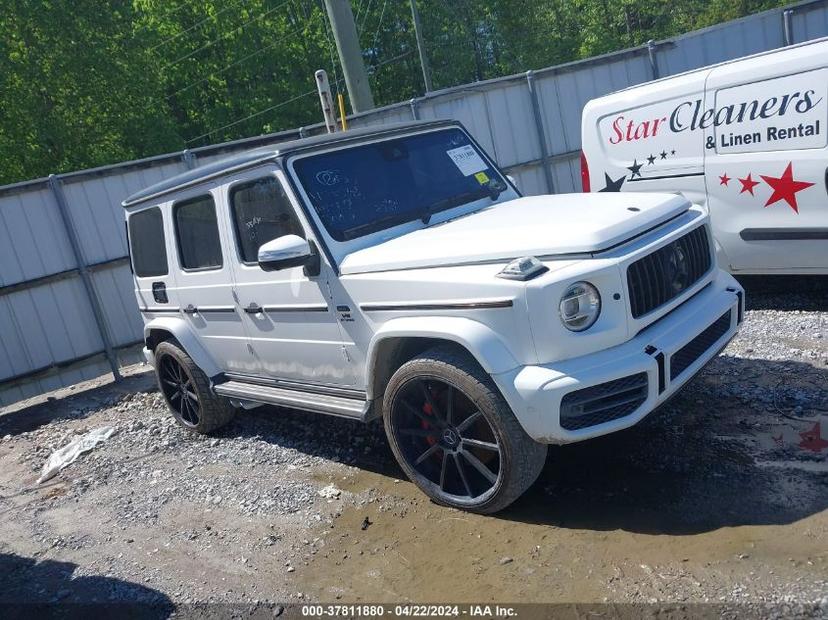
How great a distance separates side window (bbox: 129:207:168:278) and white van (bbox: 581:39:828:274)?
424 cm

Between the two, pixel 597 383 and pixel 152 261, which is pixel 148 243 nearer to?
pixel 152 261

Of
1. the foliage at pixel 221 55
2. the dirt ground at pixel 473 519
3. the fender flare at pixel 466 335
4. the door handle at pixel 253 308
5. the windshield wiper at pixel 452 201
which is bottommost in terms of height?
the dirt ground at pixel 473 519

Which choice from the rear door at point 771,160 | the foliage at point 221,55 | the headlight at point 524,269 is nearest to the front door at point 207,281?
the headlight at point 524,269

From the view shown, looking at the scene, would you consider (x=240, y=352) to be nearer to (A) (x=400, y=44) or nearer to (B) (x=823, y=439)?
(B) (x=823, y=439)

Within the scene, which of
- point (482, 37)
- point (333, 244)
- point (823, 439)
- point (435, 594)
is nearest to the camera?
point (435, 594)

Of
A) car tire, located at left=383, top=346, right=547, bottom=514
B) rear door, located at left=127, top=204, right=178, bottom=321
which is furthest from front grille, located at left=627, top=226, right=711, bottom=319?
rear door, located at left=127, top=204, right=178, bottom=321

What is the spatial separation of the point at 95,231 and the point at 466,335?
668 cm

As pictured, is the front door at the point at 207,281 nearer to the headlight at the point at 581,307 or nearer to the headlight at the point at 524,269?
the headlight at the point at 524,269

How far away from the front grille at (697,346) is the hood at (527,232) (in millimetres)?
631

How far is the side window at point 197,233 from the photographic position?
5.01 meters

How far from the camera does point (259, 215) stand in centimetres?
459

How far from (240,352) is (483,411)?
2.36 meters

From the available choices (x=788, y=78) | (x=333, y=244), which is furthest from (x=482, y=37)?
(x=333, y=244)

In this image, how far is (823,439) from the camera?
3.82 meters
